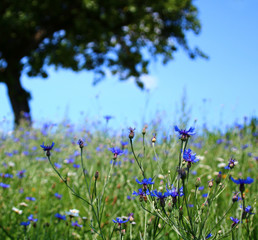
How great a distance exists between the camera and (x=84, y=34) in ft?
36.1

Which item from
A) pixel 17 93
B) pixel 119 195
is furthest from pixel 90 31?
pixel 119 195

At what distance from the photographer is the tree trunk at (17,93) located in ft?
36.5

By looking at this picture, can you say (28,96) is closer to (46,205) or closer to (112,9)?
(112,9)

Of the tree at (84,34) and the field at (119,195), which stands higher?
the tree at (84,34)

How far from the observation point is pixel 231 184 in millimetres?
2881

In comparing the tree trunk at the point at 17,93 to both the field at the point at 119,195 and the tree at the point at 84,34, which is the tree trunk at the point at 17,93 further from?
the field at the point at 119,195

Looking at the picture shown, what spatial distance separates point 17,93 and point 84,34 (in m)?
3.26

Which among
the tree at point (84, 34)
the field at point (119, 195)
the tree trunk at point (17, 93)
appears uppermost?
the tree at point (84, 34)

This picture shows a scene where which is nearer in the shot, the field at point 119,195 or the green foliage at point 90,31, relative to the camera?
the field at point 119,195

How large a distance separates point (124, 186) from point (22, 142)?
10.2ft

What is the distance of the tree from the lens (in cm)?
1020

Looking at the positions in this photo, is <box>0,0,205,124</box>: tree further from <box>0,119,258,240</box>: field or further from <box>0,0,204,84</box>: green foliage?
<box>0,119,258,240</box>: field

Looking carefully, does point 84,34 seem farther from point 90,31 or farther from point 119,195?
point 119,195

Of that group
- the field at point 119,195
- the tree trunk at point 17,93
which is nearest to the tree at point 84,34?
the tree trunk at point 17,93
